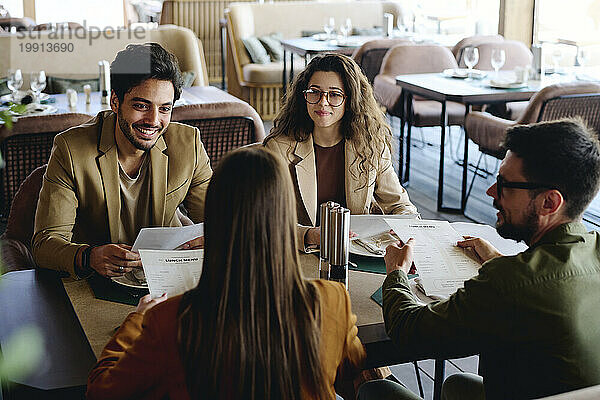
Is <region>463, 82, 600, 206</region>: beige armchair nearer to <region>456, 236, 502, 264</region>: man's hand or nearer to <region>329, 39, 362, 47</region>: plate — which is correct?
<region>456, 236, 502, 264</region>: man's hand

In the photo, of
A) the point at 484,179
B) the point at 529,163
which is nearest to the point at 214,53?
the point at 484,179

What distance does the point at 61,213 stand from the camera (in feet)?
6.91

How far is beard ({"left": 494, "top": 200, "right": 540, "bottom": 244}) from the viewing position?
152 centimetres

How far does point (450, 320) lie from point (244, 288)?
1.47ft

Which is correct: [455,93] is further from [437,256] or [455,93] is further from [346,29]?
[346,29]

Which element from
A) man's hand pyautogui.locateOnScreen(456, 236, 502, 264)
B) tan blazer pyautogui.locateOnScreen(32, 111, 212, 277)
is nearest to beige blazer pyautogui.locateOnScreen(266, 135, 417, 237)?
tan blazer pyautogui.locateOnScreen(32, 111, 212, 277)

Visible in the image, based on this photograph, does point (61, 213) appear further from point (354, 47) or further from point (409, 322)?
point (354, 47)

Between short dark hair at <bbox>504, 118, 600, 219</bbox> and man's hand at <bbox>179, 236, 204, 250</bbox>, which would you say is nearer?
short dark hair at <bbox>504, 118, 600, 219</bbox>

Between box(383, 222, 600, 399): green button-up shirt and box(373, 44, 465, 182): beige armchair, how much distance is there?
4051 mm

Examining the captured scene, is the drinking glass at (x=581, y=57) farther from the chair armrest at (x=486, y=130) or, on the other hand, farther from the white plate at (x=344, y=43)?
the white plate at (x=344, y=43)

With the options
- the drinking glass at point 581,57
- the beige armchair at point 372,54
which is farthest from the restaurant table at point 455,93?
the beige armchair at point 372,54

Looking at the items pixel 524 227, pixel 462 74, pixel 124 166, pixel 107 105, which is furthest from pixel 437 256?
pixel 462 74

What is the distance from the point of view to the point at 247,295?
4.00 feet

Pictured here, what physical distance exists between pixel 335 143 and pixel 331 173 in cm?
11
